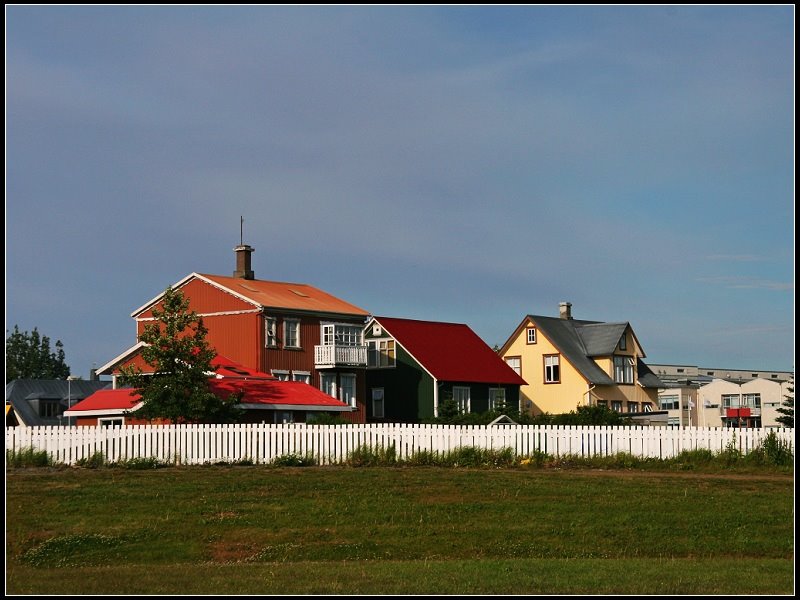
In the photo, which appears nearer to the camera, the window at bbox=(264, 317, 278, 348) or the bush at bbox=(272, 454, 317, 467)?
the bush at bbox=(272, 454, 317, 467)

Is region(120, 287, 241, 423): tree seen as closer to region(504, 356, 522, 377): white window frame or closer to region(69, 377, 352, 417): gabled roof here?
region(69, 377, 352, 417): gabled roof

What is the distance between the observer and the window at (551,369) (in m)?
74.2

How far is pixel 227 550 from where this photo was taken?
2233cm

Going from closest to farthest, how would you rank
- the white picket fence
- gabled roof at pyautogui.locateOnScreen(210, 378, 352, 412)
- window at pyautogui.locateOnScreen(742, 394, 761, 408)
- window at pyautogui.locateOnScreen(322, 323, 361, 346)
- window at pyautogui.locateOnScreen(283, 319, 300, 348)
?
the white picket fence → gabled roof at pyautogui.locateOnScreen(210, 378, 352, 412) → window at pyautogui.locateOnScreen(283, 319, 300, 348) → window at pyautogui.locateOnScreen(322, 323, 361, 346) → window at pyautogui.locateOnScreen(742, 394, 761, 408)

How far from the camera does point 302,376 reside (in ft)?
187

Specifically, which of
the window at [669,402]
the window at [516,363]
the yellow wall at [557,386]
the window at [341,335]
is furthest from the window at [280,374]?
the window at [669,402]

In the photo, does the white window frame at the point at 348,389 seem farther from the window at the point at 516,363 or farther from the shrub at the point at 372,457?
the shrub at the point at 372,457

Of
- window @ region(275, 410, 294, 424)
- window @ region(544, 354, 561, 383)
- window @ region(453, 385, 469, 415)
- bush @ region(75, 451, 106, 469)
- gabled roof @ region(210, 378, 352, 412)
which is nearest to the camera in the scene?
bush @ region(75, 451, 106, 469)

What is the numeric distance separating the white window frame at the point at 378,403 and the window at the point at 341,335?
4.78m

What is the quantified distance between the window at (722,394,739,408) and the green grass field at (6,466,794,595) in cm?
8124

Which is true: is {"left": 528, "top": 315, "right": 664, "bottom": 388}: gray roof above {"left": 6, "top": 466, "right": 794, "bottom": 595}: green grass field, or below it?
A: above

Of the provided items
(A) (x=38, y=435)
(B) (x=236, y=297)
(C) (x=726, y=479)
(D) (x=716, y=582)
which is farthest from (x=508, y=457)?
(B) (x=236, y=297)

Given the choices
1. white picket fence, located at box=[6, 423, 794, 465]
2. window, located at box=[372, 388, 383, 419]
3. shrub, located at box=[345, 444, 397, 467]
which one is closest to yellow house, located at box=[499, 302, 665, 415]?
window, located at box=[372, 388, 383, 419]

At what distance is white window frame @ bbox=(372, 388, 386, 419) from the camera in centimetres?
6359
